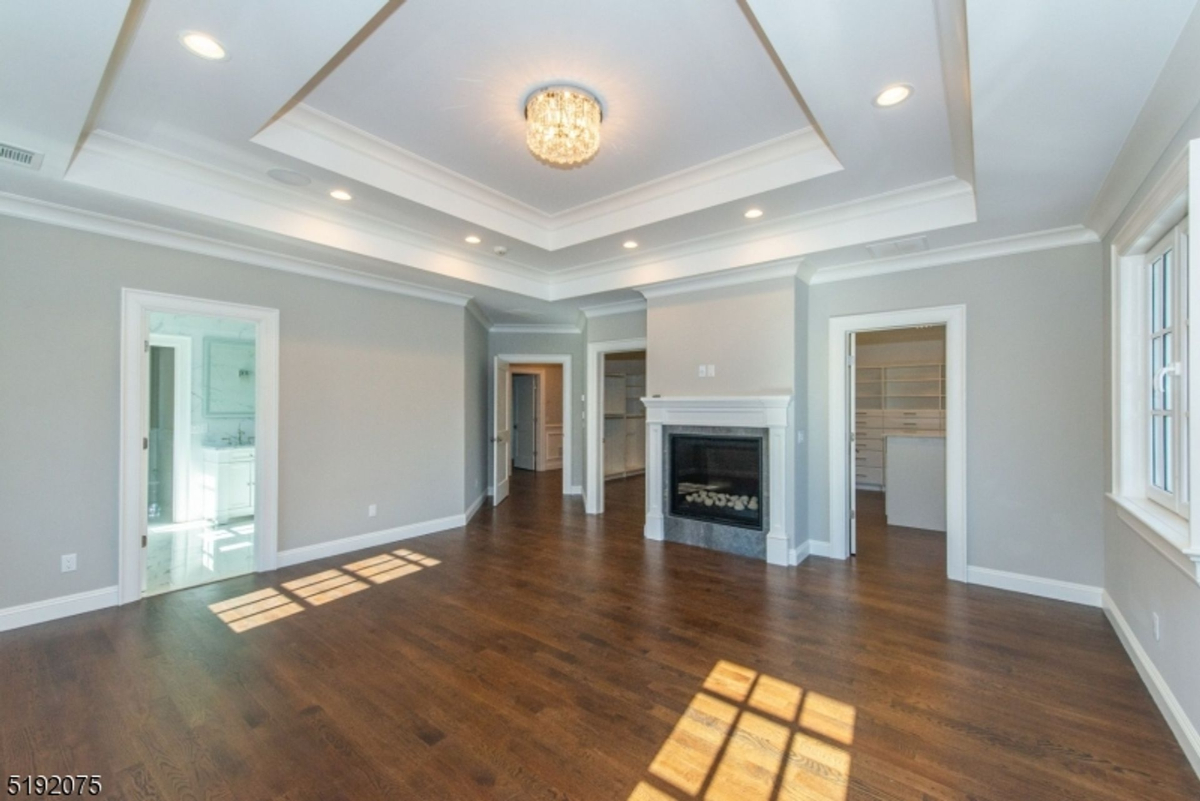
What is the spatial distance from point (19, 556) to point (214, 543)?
195 cm

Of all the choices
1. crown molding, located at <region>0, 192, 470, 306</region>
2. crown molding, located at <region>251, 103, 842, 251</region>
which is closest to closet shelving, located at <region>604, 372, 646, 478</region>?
Answer: crown molding, located at <region>0, 192, 470, 306</region>

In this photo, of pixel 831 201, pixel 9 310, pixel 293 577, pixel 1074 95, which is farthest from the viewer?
pixel 293 577

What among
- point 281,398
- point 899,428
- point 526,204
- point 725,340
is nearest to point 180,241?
point 281,398

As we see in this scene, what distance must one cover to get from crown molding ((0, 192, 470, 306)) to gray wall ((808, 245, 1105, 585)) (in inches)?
188

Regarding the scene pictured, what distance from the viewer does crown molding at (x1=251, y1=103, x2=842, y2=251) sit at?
9.75 ft

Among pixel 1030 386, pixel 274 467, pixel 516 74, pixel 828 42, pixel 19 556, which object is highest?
pixel 516 74

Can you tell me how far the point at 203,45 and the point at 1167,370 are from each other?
14.6 feet

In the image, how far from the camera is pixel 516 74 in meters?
2.53

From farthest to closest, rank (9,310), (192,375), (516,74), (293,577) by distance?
(192,375) < (293,577) < (9,310) < (516,74)

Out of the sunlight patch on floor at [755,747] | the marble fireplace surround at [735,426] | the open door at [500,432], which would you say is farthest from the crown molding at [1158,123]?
the open door at [500,432]

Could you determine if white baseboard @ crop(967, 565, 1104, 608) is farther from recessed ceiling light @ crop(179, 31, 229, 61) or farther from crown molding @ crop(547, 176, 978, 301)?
recessed ceiling light @ crop(179, 31, 229, 61)

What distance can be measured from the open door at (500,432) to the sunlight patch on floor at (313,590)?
2494mm

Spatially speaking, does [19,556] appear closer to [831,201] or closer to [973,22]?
[973,22]

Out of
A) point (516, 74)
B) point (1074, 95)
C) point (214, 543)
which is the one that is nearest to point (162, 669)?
point (214, 543)
